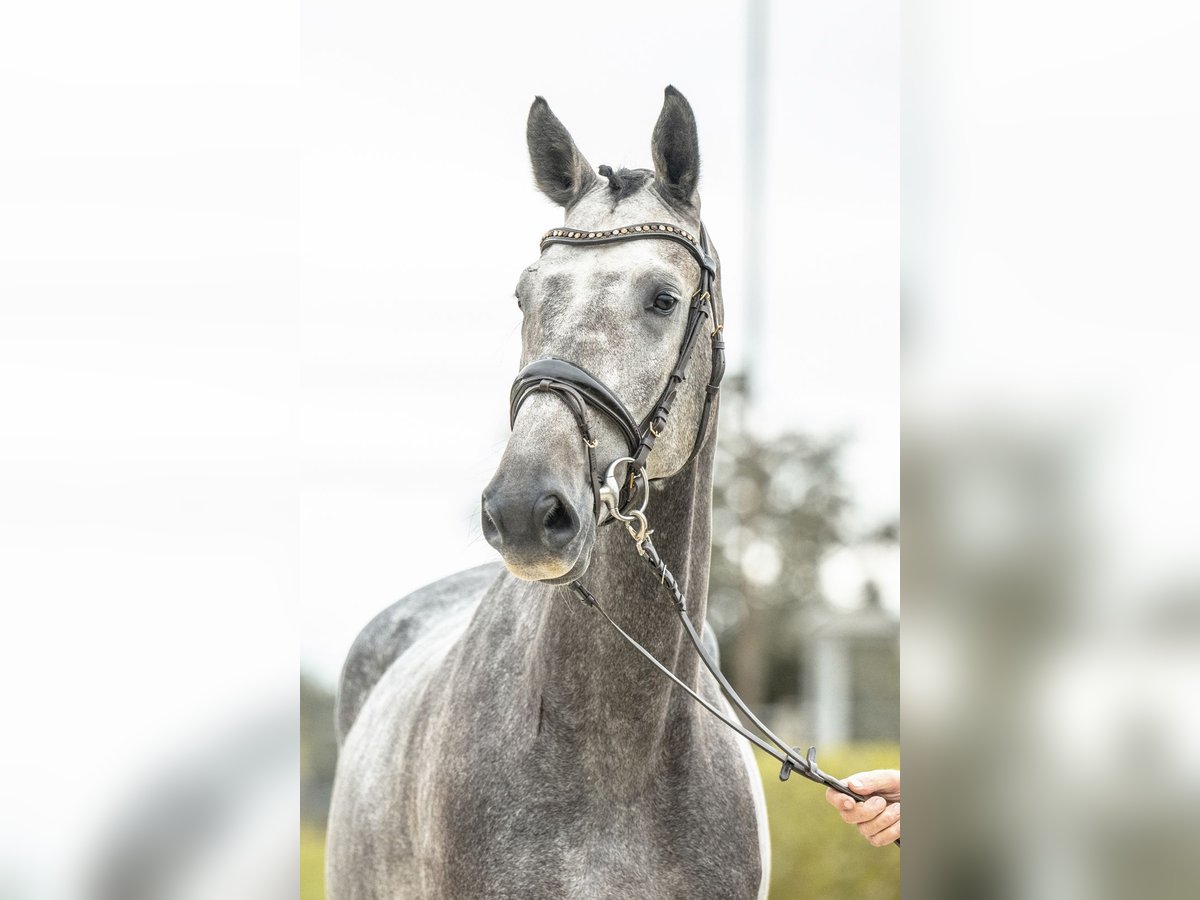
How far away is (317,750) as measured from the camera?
2053 cm

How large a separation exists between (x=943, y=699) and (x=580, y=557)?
1.44m

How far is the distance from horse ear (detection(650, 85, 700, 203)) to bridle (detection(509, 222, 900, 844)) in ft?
0.46

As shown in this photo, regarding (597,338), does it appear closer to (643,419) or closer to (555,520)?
(643,419)

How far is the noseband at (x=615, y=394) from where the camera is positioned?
229 centimetres

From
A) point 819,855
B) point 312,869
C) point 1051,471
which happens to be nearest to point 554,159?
point 1051,471

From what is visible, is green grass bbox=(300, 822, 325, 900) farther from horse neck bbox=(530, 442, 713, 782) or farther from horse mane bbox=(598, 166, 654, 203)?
horse mane bbox=(598, 166, 654, 203)

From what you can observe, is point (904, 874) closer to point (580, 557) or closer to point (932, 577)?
point (932, 577)

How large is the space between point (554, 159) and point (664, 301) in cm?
65

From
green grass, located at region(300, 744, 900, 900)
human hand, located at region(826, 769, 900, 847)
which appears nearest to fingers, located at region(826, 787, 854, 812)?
human hand, located at region(826, 769, 900, 847)

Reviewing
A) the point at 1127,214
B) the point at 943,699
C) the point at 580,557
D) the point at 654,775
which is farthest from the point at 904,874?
the point at 654,775

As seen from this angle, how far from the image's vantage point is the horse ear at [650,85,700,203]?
2719 millimetres

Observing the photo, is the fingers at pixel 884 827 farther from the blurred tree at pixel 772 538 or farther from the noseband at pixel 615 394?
the blurred tree at pixel 772 538

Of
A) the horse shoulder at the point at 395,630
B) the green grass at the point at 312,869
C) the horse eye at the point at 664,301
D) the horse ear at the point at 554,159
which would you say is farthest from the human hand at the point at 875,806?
the green grass at the point at 312,869

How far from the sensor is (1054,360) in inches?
29.0
